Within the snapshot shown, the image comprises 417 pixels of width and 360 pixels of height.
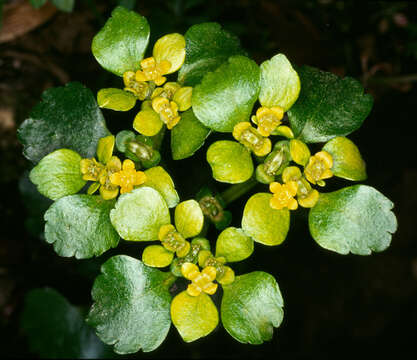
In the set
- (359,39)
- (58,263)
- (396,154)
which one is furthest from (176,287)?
(359,39)

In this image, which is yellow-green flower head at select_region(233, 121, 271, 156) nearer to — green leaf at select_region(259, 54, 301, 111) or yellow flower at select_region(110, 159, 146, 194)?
green leaf at select_region(259, 54, 301, 111)

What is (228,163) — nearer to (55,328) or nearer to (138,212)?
(138,212)

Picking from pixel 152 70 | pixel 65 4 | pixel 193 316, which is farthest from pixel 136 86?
pixel 65 4

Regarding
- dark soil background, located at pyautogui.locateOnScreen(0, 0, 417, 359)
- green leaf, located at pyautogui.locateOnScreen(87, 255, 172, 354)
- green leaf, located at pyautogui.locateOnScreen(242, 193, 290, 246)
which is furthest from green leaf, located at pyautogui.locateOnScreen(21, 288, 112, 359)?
green leaf, located at pyautogui.locateOnScreen(242, 193, 290, 246)

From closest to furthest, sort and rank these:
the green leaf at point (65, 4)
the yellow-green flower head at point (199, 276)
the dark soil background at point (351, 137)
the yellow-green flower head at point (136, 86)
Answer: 1. the yellow-green flower head at point (199, 276)
2. the yellow-green flower head at point (136, 86)
3. the green leaf at point (65, 4)
4. the dark soil background at point (351, 137)

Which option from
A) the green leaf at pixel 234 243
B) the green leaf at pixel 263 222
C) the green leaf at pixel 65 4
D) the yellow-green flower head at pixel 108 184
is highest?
the green leaf at pixel 65 4

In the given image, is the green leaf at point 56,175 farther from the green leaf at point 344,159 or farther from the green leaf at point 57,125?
the green leaf at point 344,159

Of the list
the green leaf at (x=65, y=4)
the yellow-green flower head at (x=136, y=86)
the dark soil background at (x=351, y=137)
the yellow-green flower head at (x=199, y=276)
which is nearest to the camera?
the yellow-green flower head at (x=199, y=276)

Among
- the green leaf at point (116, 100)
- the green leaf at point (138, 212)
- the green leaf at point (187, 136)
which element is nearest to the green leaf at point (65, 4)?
the green leaf at point (116, 100)
